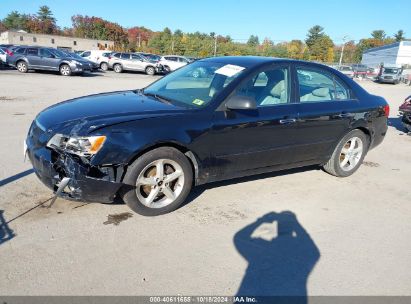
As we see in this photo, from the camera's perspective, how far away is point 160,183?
384 centimetres

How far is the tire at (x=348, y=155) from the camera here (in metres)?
5.39

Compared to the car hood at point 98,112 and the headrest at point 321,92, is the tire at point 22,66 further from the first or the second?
the headrest at point 321,92

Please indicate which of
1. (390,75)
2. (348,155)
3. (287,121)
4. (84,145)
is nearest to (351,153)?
(348,155)

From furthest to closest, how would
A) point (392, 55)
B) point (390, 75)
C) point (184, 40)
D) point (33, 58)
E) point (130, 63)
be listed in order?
point (184, 40)
point (392, 55)
point (390, 75)
point (130, 63)
point (33, 58)

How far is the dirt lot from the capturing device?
2.89m

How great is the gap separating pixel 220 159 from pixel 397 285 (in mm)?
2076

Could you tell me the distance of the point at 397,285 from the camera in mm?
3043

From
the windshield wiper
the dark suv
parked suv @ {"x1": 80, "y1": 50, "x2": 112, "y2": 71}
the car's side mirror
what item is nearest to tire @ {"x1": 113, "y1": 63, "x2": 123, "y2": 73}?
parked suv @ {"x1": 80, "y1": 50, "x2": 112, "y2": 71}

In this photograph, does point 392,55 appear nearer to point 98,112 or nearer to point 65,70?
point 65,70

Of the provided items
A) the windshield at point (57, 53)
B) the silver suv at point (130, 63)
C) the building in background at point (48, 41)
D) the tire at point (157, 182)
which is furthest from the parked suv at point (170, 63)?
the building in background at point (48, 41)

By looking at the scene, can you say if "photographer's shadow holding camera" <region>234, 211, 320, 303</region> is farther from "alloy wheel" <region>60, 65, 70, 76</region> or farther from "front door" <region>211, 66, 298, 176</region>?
"alloy wheel" <region>60, 65, 70, 76</region>

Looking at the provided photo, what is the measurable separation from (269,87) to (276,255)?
7.15 feet

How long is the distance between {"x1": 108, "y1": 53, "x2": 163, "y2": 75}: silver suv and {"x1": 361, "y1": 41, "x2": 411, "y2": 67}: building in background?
5074 centimetres

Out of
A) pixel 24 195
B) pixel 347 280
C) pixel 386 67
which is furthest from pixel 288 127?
pixel 386 67
